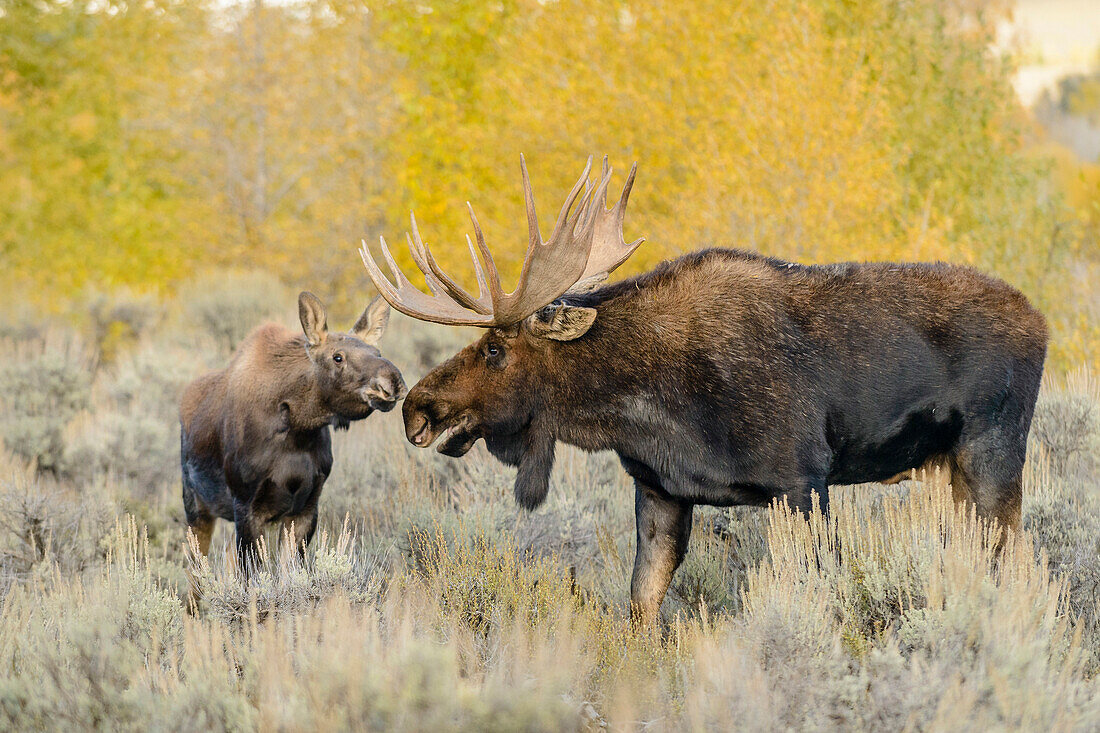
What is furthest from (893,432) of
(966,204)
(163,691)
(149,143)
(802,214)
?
(149,143)

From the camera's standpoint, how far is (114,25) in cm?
2330

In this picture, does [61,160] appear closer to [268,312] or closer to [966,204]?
[268,312]

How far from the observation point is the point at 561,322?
15.2 feet

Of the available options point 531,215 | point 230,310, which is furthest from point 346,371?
point 230,310

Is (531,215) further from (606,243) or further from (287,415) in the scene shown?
(287,415)

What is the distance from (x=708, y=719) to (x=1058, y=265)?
9969mm

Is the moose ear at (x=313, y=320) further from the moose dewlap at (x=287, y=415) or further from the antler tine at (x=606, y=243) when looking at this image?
the antler tine at (x=606, y=243)

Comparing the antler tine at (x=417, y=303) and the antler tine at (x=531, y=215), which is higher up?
the antler tine at (x=531, y=215)

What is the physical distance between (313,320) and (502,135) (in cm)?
1002

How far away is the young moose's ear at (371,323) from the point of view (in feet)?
19.4

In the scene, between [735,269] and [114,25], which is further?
[114,25]

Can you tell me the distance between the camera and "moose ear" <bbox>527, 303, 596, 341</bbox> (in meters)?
4.58

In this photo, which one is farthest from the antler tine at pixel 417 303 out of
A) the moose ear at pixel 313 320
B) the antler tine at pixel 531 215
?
the moose ear at pixel 313 320

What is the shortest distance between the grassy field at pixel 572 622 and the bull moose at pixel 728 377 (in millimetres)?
268
